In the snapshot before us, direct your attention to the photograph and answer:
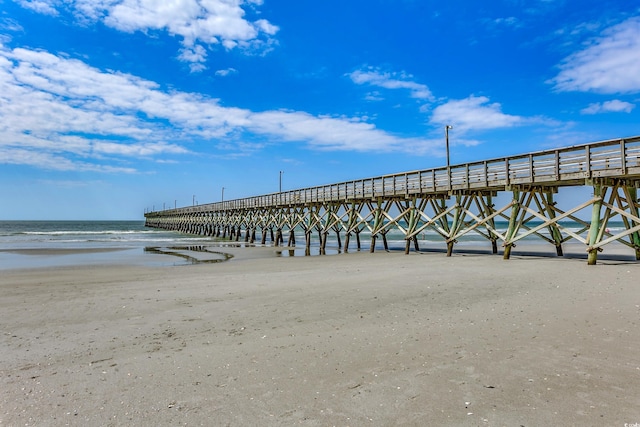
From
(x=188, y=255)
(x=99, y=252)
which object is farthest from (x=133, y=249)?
(x=188, y=255)

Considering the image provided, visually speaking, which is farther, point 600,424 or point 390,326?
point 390,326

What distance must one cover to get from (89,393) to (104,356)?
47.6 inches

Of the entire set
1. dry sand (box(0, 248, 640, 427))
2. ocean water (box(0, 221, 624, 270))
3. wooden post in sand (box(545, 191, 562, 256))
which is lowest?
ocean water (box(0, 221, 624, 270))

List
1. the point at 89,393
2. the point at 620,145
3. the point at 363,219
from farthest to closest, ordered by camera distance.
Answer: the point at 363,219
the point at 620,145
the point at 89,393

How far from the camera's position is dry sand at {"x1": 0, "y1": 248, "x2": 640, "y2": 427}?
345 centimetres

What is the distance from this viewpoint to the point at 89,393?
3918 millimetres

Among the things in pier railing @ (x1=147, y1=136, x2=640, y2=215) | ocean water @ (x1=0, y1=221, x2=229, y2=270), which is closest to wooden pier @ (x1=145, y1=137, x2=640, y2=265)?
pier railing @ (x1=147, y1=136, x2=640, y2=215)

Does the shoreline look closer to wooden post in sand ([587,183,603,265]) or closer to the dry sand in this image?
wooden post in sand ([587,183,603,265])

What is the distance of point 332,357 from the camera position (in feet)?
15.7

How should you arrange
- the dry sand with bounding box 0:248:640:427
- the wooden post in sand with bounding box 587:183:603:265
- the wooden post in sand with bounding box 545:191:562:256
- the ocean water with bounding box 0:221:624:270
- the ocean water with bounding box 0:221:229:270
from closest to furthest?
the dry sand with bounding box 0:248:640:427 < the wooden post in sand with bounding box 587:183:603:265 < the wooden post in sand with bounding box 545:191:562:256 < the ocean water with bounding box 0:221:229:270 < the ocean water with bounding box 0:221:624:270

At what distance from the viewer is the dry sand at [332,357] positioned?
3453 mm

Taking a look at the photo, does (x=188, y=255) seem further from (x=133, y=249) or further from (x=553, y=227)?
(x=553, y=227)

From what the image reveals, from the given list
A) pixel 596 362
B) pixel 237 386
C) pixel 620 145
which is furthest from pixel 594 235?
pixel 237 386

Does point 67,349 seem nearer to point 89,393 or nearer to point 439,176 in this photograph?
point 89,393
